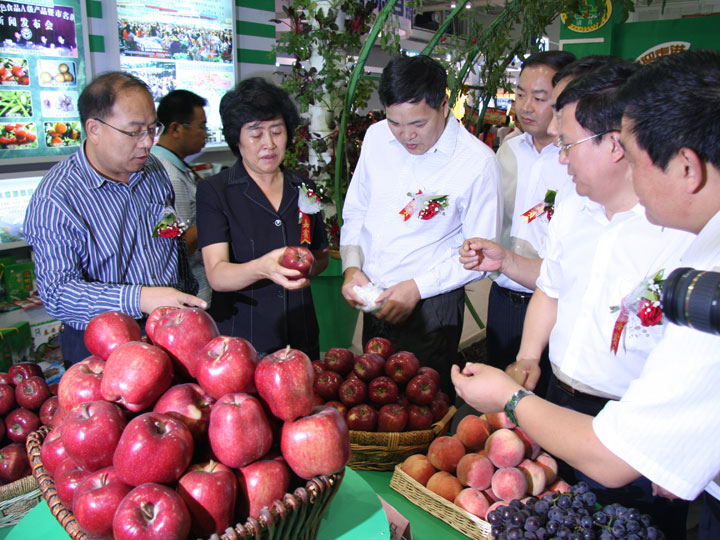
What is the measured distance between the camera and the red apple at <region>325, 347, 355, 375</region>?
192 centimetres

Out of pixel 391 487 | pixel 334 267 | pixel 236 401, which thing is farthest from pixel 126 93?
pixel 334 267

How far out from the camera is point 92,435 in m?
0.94

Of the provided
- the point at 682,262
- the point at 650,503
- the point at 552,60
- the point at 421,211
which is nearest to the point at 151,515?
the point at 682,262

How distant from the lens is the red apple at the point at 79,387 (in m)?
1.07

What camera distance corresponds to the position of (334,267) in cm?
373

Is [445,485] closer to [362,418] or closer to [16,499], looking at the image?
[362,418]

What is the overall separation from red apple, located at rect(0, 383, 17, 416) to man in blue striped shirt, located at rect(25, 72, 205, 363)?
287mm

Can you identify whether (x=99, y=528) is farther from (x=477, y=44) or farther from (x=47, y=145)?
(x=477, y=44)

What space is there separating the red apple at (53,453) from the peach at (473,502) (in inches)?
38.8

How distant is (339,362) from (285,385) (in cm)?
92

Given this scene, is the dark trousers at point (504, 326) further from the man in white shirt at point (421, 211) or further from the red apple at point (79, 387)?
the red apple at point (79, 387)

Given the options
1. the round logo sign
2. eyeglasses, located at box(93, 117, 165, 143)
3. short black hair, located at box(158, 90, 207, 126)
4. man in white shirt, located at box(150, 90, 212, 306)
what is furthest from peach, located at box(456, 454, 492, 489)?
the round logo sign

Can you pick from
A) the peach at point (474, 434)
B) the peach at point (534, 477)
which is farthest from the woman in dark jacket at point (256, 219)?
the peach at point (534, 477)

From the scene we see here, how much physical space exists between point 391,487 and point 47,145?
11.2 ft
